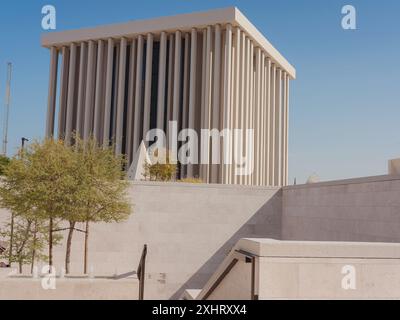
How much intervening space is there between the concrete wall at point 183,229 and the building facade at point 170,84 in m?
21.0

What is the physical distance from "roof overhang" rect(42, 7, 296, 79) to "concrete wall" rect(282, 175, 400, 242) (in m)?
27.7

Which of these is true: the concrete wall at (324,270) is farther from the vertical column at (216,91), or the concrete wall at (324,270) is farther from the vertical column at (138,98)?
the vertical column at (138,98)

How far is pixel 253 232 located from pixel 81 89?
35087 mm

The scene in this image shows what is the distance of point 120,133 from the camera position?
4988 centimetres

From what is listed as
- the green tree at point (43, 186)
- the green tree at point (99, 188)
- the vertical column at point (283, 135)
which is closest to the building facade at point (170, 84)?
the vertical column at point (283, 135)

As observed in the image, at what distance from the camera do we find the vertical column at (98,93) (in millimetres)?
50700

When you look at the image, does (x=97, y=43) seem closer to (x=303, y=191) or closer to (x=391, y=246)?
(x=303, y=191)

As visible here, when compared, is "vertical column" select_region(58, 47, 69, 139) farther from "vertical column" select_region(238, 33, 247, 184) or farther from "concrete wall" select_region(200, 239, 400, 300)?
"concrete wall" select_region(200, 239, 400, 300)

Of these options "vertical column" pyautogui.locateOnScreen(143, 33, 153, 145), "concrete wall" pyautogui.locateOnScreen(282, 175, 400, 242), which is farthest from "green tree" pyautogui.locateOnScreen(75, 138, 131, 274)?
"vertical column" pyautogui.locateOnScreen(143, 33, 153, 145)

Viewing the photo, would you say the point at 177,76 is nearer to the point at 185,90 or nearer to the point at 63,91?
the point at 185,90

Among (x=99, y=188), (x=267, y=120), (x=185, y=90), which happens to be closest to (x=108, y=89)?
(x=185, y=90)
